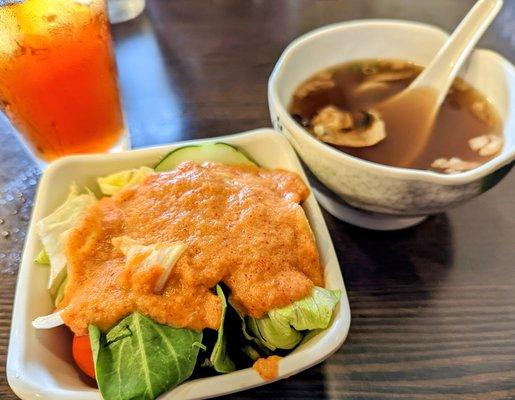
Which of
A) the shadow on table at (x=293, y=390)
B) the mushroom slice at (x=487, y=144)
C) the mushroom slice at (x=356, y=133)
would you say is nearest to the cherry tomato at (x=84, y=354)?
the shadow on table at (x=293, y=390)

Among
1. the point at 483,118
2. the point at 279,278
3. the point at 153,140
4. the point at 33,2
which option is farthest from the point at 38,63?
the point at 483,118

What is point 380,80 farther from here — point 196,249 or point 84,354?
point 84,354

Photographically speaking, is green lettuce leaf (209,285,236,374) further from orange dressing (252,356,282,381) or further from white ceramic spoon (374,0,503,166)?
white ceramic spoon (374,0,503,166)

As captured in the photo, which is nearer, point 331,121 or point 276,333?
point 276,333

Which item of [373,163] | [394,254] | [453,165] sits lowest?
[394,254]

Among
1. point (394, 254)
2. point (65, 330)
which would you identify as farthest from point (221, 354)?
point (394, 254)

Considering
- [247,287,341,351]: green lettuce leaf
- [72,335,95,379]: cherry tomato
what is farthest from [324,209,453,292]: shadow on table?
[72,335,95,379]: cherry tomato
